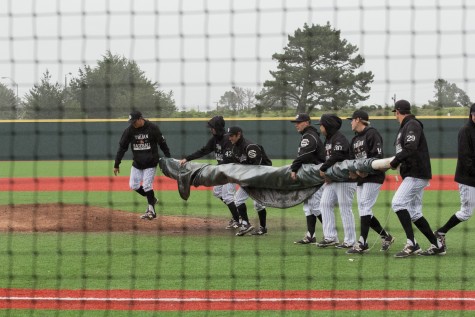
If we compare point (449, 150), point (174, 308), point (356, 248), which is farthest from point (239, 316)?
point (449, 150)

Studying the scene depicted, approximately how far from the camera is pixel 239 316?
6785 mm

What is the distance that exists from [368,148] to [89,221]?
5050mm

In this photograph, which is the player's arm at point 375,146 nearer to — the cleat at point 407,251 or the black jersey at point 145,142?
the cleat at point 407,251

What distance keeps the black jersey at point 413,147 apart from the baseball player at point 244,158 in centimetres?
236

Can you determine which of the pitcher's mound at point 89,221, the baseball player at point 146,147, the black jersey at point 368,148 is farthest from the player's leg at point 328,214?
the baseball player at point 146,147

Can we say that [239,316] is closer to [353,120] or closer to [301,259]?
[301,259]

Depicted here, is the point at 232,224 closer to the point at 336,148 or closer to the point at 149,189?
the point at 149,189

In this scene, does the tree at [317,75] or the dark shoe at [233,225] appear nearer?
the tree at [317,75]

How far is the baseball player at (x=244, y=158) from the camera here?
11344mm

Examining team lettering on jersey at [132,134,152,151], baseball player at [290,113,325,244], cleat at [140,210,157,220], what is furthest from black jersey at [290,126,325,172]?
cleat at [140,210,157,220]

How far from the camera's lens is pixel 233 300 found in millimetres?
7406

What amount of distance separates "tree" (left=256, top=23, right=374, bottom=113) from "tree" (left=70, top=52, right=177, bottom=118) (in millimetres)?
1267

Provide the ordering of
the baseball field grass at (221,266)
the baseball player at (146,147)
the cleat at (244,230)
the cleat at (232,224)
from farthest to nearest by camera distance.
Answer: the baseball player at (146,147), the cleat at (232,224), the cleat at (244,230), the baseball field grass at (221,266)

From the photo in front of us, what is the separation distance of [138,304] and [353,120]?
12.9 ft
